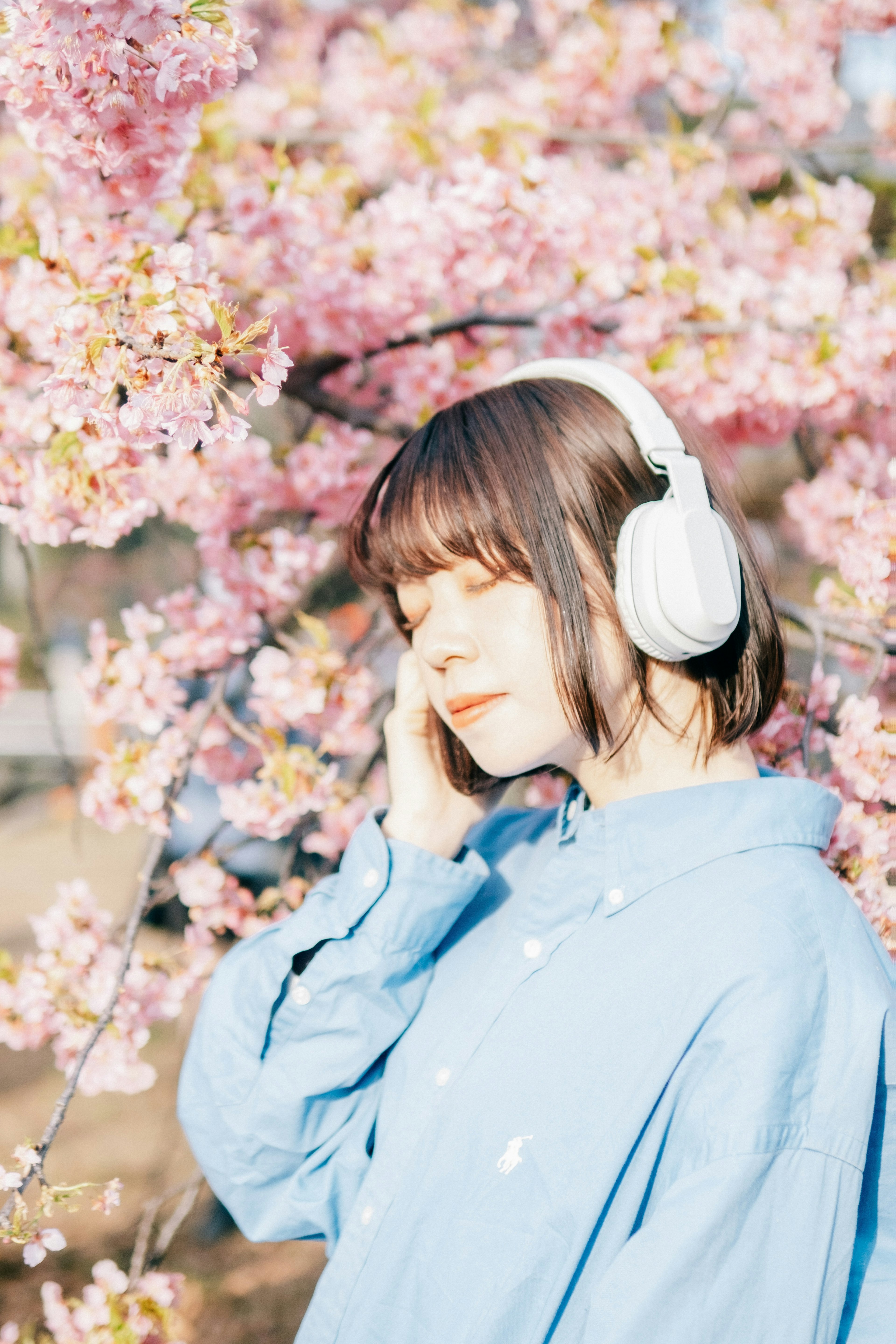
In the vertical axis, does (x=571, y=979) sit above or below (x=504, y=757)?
below

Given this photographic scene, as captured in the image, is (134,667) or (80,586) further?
(80,586)

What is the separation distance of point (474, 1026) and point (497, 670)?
417mm

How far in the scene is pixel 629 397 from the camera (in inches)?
40.9

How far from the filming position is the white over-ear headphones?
0.91 metres

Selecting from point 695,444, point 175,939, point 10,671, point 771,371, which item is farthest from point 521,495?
point 175,939

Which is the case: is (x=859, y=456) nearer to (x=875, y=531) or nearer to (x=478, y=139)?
(x=875, y=531)

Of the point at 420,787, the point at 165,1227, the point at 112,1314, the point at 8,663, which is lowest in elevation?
the point at 165,1227

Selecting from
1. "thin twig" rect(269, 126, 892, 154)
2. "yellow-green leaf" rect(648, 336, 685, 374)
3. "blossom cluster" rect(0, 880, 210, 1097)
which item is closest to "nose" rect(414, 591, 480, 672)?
"blossom cluster" rect(0, 880, 210, 1097)

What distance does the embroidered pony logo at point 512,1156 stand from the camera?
0.88 metres

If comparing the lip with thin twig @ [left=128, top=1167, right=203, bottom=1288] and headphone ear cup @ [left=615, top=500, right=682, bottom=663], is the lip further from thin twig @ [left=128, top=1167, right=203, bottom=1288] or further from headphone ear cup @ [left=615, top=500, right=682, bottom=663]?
thin twig @ [left=128, top=1167, right=203, bottom=1288]

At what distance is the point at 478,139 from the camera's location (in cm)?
215

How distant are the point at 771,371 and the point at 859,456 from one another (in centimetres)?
36

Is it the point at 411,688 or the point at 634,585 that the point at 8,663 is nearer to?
the point at 411,688

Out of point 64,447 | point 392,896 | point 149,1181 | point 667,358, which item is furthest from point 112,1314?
point 667,358
